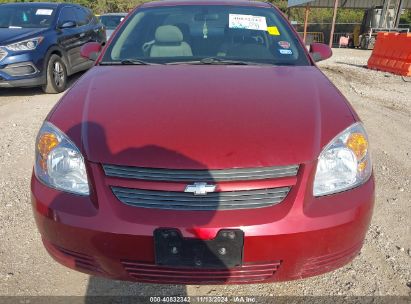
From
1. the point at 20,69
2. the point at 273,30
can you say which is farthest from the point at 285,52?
the point at 20,69

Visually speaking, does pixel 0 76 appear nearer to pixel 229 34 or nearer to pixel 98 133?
pixel 229 34

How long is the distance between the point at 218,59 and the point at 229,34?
346mm

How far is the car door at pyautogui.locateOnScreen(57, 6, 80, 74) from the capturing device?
718cm

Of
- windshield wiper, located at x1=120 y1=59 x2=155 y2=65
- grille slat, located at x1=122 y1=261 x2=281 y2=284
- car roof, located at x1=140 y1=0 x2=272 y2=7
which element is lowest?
grille slat, located at x1=122 y1=261 x2=281 y2=284

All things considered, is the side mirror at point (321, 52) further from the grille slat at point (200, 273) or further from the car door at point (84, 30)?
the car door at point (84, 30)

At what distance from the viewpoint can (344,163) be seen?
187cm

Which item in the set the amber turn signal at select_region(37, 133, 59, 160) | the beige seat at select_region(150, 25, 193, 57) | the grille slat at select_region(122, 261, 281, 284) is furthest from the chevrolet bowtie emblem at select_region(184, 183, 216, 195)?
the beige seat at select_region(150, 25, 193, 57)

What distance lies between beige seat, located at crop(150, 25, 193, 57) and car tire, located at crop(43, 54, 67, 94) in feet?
14.3

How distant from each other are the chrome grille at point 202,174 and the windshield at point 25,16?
20.8 feet

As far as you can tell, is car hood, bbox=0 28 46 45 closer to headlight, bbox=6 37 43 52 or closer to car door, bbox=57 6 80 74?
headlight, bbox=6 37 43 52

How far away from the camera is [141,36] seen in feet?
10.1

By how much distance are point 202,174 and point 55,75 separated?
6083 mm

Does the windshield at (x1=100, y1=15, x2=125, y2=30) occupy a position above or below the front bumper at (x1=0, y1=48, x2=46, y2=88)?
below

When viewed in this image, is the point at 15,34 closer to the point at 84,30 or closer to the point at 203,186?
the point at 84,30
